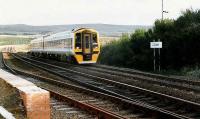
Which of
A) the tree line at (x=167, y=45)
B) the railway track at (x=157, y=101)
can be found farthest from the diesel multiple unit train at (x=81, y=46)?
the railway track at (x=157, y=101)

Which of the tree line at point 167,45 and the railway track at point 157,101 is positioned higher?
the tree line at point 167,45

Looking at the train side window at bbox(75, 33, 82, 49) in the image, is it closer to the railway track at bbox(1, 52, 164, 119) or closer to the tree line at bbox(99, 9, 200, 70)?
the tree line at bbox(99, 9, 200, 70)

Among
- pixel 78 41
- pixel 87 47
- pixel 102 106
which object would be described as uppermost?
pixel 78 41

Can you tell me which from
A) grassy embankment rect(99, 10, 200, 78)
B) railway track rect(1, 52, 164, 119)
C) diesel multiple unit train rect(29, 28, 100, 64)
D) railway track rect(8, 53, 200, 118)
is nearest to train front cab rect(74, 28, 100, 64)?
diesel multiple unit train rect(29, 28, 100, 64)

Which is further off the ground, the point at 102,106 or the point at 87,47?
the point at 87,47

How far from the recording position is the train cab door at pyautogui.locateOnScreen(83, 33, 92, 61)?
35.5 metres

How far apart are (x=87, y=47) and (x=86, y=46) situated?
0.37 feet

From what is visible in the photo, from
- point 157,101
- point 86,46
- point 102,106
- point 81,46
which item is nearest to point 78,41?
point 81,46

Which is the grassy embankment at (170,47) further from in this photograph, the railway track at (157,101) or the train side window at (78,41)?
the railway track at (157,101)

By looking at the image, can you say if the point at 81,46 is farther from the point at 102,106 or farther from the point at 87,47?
the point at 102,106

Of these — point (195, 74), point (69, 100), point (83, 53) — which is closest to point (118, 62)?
point (83, 53)

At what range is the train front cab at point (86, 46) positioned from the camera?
1385 inches

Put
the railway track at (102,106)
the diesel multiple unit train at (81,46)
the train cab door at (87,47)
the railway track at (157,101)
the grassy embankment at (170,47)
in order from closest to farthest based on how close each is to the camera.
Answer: the railway track at (102,106) → the railway track at (157,101) → the grassy embankment at (170,47) → the diesel multiple unit train at (81,46) → the train cab door at (87,47)

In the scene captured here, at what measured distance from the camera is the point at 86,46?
35.6 metres
